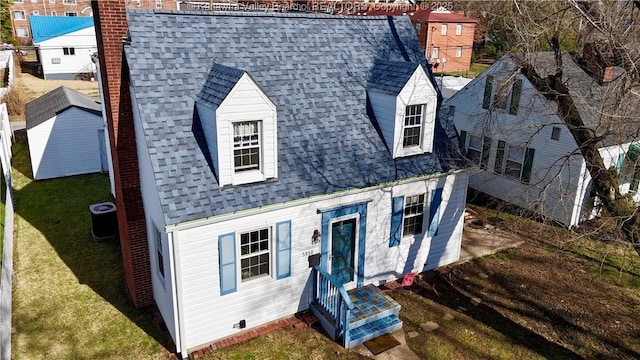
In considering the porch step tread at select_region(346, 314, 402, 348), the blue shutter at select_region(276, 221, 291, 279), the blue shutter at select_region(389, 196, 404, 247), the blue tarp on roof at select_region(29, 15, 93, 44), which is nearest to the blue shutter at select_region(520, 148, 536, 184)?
the blue shutter at select_region(389, 196, 404, 247)

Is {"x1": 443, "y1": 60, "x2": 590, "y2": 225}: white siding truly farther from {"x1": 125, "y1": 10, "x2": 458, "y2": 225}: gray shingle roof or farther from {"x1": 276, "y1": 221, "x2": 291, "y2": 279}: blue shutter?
{"x1": 276, "y1": 221, "x2": 291, "y2": 279}: blue shutter

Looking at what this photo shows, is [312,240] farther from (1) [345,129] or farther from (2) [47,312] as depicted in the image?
(2) [47,312]

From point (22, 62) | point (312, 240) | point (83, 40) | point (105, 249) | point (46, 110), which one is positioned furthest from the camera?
point (22, 62)

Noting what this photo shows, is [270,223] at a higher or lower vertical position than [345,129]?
lower

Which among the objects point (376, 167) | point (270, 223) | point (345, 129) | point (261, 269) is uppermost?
point (345, 129)

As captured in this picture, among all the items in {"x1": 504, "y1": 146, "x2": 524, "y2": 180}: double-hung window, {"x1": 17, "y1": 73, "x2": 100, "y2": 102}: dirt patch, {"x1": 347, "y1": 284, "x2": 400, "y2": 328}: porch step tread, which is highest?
{"x1": 504, "y1": 146, "x2": 524, "y2": 180}: double-hung window

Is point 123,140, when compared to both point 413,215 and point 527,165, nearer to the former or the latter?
point 413,215

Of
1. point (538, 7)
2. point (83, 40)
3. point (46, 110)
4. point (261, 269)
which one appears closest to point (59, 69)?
point (83, 40)
